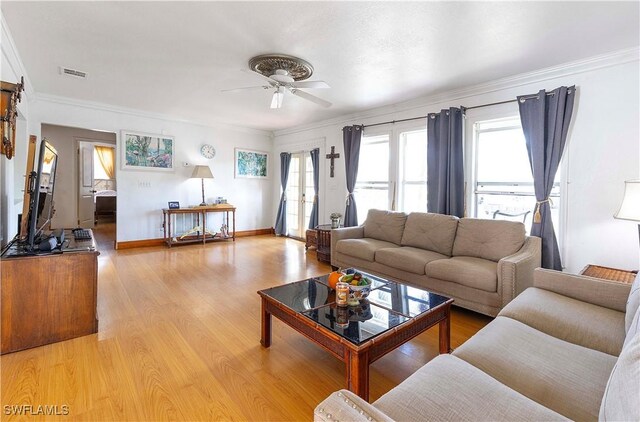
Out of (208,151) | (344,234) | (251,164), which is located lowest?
(344,234)

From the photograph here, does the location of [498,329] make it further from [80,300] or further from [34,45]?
[34,45]

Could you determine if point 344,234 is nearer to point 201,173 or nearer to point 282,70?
point 282,70

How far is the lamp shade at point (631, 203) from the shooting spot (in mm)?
2164

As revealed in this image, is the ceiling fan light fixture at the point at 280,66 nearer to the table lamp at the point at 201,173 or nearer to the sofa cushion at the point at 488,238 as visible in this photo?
the sofa cushion at the point at 488,238

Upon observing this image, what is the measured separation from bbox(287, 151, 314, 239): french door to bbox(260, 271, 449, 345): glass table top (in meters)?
4.13

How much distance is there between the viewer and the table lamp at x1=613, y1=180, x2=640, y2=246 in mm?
2162

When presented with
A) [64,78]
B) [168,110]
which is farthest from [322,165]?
[64,78]

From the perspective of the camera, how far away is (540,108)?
10.5 ft

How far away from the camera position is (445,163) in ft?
13.1

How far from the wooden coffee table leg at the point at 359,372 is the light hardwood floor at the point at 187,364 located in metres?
0.30

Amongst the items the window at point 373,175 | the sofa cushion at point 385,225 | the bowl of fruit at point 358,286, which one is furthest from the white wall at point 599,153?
the bowl of fruit at point 358,286

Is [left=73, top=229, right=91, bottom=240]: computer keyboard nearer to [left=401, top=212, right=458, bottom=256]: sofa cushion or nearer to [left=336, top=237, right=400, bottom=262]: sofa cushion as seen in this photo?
[left=336, top=237, right=400, bottom=262]: sofa cushion

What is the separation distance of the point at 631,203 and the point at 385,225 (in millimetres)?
2353

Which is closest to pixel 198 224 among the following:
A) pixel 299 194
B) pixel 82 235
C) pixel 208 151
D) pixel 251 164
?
pixel 208 151
